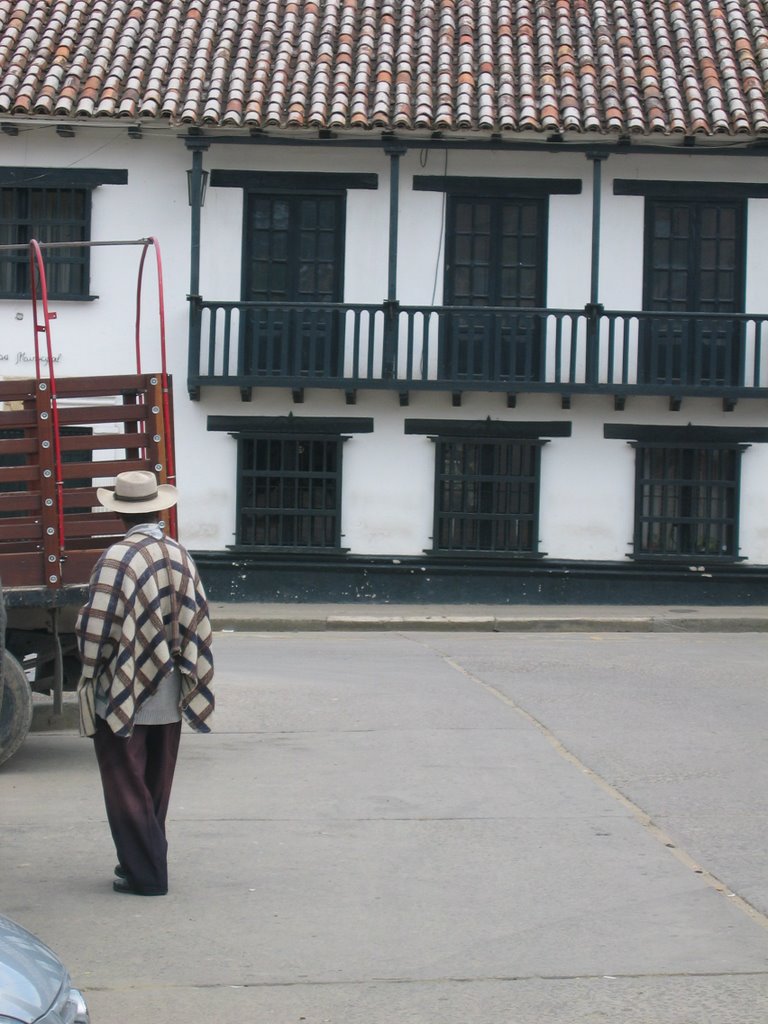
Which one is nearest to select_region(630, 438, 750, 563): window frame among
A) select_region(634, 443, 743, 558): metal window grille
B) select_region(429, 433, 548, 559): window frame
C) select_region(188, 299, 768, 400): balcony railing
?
select_region(634, 443, 743, 558): metal window grille

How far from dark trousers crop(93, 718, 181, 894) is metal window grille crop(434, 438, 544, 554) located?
13.6 metres

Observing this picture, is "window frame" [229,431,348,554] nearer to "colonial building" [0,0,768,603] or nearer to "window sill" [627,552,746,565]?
"colonial building" [0,0,768,603]

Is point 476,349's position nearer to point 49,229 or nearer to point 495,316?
point 495,316

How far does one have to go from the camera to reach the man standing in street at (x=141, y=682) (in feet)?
20.7

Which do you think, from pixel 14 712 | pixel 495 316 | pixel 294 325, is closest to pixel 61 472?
pixel 14 712

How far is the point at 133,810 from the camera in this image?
6.29 meters

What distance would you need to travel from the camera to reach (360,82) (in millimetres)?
19500

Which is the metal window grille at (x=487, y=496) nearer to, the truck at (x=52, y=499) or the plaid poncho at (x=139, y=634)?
the truck at (x=52, y=499)

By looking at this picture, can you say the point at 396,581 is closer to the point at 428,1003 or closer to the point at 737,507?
the point at 737,507

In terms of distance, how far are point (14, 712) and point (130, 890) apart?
2640mm

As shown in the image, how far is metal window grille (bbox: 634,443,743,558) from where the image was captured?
19.9m

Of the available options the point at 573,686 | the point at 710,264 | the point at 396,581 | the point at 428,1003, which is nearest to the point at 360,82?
the point at 710,264

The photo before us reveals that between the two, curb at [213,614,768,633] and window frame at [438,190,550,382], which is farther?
window frame at [438,190,550,382]

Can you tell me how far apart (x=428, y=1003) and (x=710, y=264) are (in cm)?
1618
